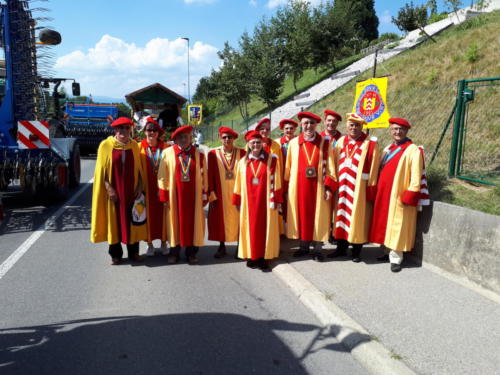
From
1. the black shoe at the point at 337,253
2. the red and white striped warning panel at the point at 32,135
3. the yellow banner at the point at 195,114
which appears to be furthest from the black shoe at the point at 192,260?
the yellow banner at the point at 195,114

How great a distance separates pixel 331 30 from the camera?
114ft

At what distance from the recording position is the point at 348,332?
341 centimetres

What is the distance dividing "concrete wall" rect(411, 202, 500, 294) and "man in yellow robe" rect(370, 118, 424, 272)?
18 cm

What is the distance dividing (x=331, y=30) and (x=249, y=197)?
33088 mm

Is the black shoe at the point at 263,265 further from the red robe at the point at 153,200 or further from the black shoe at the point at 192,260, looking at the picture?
the red robe at the point at 153,200

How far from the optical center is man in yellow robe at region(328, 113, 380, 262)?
5.07m

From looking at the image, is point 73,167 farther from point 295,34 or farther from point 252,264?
point 295,34

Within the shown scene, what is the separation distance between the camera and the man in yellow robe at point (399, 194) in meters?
4.69

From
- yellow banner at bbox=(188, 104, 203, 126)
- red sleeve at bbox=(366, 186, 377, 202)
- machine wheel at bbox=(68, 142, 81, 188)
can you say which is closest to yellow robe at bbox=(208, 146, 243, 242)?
red sleeve at bbox=(366, 186, 377, 202)

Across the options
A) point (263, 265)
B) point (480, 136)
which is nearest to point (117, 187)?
point (263, 265)

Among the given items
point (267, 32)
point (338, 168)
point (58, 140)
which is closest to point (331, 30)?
point (267, 32)

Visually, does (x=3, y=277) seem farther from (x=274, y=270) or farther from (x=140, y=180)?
(x=274, y=270)

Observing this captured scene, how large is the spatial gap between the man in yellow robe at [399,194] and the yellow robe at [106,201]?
3.01m

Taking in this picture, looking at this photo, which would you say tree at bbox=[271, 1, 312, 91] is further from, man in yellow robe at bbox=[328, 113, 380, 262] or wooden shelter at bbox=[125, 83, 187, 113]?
man in yellow robe at bbox=[328, 113, 380, 262]
